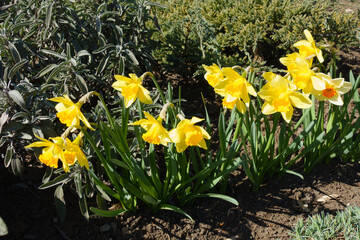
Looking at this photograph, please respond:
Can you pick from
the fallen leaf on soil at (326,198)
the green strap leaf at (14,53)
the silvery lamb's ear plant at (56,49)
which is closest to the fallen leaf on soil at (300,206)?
the fallen leaf on soil at (326,198)

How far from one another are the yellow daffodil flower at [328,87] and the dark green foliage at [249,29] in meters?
1.24

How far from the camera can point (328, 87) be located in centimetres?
162

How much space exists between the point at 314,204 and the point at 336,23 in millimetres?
1702

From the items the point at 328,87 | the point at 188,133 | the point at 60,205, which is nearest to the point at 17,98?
the point at 60,205

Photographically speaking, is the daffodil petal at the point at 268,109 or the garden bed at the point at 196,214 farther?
the garden bed at the point at 196,214

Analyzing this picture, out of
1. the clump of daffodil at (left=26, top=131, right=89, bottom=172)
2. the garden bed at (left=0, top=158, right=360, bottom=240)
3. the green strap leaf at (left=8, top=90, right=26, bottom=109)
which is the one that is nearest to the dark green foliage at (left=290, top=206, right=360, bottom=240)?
the garden bed at (left=0, top=158, right=360, bottom=240)

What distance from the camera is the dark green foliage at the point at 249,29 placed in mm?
2979

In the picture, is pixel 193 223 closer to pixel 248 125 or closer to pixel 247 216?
pixel 247 216

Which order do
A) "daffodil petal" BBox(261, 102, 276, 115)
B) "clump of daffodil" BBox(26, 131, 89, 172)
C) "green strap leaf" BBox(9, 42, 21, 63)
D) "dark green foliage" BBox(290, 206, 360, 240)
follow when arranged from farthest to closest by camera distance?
"green strap leaf" BBox(9, 42, 21, 63)
"dark green foliage" BBox(290, 206, 360, 240)
"daffodil petal" BBox(261, 102, 276, 115)
"clump of daffodil" BBox(26, 131, 89, 172)

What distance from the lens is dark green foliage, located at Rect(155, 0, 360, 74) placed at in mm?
2979

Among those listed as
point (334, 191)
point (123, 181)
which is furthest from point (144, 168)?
point (334, 191)

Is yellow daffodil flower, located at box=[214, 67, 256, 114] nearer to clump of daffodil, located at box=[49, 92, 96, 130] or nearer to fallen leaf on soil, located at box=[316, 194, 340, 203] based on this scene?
clump of daffodil, located at box=[49, 92, 96, 130]

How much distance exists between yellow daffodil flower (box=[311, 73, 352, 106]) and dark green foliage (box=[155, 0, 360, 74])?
124 centimetres

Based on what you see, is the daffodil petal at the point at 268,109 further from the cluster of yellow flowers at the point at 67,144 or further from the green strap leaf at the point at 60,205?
the green strap leaf at the point at 60,205
